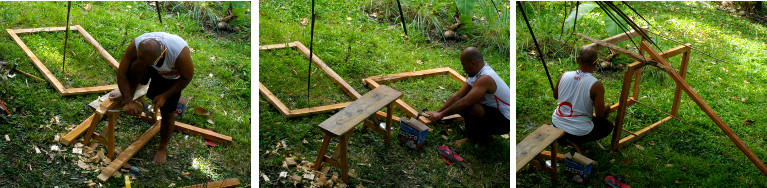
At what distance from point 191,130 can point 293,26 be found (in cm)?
122

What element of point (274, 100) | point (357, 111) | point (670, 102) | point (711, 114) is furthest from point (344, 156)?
point (670, 102)

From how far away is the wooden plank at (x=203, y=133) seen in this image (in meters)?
3.84

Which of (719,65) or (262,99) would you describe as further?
(719,65)

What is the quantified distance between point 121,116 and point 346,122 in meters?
1.58

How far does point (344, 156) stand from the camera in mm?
3422

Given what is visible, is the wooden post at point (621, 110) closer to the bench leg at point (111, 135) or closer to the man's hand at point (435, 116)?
the man's hand at point (435, 116)

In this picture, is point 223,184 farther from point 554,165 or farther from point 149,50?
point 554,165

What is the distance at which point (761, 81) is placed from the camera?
4996 millimetres

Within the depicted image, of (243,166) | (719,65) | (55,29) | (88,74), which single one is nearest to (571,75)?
(243,166)

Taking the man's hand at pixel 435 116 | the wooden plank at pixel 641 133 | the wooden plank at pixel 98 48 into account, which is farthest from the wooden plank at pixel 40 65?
the wooden plank at pixel 641 133

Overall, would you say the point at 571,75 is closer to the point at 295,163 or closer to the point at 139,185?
the point at 295,163

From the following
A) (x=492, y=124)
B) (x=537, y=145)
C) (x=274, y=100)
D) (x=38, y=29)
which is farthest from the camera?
(x=38, y=29)

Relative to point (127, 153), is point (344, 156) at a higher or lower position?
higher

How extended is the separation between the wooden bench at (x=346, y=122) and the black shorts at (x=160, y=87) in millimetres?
848
